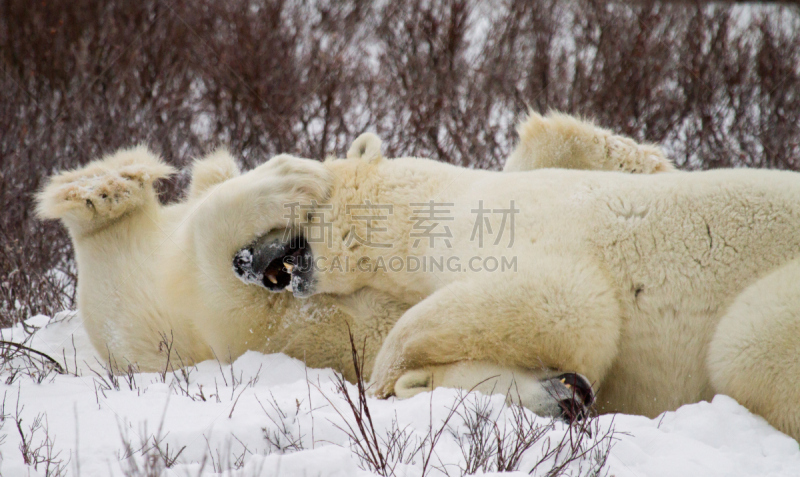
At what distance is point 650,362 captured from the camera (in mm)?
2432

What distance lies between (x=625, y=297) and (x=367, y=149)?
1323 millimetres

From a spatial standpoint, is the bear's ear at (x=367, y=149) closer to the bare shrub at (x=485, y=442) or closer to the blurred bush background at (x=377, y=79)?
the bare shrub at (x=485, y=442)

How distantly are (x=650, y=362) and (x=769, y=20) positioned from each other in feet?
24.6

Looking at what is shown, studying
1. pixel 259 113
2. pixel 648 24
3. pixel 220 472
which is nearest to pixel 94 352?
pixel 220 472

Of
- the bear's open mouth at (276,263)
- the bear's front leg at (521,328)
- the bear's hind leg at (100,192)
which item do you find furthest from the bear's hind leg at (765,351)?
the bear's hind leg at (100,192)

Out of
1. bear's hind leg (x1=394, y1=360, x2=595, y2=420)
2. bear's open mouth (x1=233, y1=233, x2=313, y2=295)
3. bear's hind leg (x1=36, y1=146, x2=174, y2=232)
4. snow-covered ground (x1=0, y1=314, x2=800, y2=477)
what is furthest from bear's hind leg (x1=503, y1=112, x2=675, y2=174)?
bear's hind leg (x1=36, y1=146, x2=174, y2=232)

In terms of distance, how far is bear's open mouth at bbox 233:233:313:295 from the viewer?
9.27 ft

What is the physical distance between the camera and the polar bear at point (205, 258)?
290cm

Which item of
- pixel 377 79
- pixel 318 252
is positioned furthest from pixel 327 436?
pixel 377 79

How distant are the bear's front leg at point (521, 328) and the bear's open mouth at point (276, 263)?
1.90ft

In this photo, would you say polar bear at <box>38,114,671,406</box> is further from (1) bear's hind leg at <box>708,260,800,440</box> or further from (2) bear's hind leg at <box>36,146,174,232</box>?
(1) bear's hind leg at <box>708,260,800,440</box>

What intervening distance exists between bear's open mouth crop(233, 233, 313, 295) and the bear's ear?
508 millimetres

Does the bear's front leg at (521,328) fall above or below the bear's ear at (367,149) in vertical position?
below

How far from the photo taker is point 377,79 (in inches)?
296
